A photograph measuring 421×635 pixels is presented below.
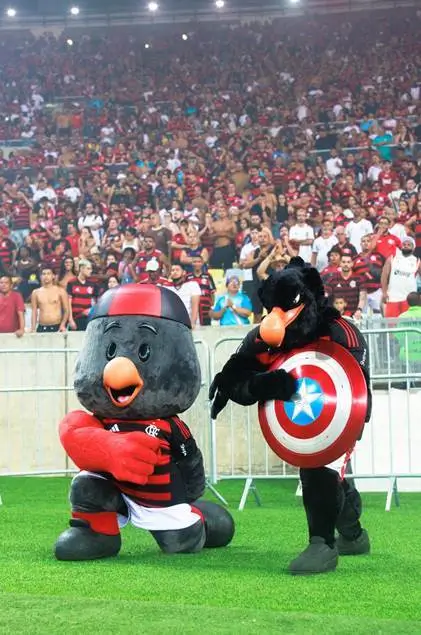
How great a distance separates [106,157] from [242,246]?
847 centimetres

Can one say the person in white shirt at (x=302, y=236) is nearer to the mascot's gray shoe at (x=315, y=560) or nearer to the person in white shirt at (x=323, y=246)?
the person in white shirt at (x=323, y=246)

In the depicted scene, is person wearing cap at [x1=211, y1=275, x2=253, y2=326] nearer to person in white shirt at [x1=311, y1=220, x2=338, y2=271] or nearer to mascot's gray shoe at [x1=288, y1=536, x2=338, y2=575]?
person in white shirt at [x1=311, y1=220, x2=338, y2=271]

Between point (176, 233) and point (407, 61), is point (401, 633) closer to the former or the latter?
point (176, 233)

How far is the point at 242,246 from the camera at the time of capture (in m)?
16.4

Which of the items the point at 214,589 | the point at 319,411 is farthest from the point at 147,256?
the point at 214,589

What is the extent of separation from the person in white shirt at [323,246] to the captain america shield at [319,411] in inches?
396

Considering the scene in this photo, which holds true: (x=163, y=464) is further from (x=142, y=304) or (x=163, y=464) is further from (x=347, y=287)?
(x=347, y=287)

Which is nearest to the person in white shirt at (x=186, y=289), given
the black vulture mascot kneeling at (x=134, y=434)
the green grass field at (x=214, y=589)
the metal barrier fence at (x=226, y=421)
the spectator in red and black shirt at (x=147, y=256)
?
the spectator in red and black shirt at (x=147, y=256)

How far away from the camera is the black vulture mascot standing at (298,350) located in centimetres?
468

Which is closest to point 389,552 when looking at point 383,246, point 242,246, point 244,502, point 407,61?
point 244,502

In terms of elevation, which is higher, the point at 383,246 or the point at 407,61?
the point at 407,61

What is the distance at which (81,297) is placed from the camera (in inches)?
545

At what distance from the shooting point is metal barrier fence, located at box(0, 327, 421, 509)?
845 cm

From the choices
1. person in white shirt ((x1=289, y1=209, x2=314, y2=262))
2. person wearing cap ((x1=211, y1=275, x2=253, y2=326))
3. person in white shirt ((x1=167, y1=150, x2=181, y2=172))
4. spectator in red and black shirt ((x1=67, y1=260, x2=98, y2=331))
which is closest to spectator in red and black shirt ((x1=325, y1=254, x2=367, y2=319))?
person wearing cap ((x1=211, y1=275, x2=253, y2=326))
